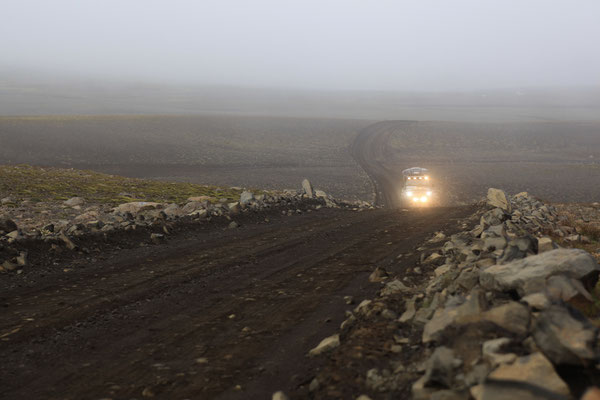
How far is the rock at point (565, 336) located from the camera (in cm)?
457

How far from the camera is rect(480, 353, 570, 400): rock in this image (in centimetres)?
424

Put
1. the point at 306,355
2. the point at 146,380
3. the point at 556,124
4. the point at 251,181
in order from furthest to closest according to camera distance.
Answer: the point at 556,124, the point at 251,181, the point at 306,355, the point at 146,380

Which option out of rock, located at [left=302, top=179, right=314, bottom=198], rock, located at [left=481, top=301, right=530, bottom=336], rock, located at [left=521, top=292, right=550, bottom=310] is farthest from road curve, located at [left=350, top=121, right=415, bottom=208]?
rock, located at [left=481, top=301, right=530, bottom=336]

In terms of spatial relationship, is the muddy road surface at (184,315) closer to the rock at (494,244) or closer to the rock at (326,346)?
the rock at (326,346)

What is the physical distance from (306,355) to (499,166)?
73496mm

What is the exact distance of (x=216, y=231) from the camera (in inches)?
713

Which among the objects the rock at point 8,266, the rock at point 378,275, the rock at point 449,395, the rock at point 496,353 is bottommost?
the rock at point 8,266

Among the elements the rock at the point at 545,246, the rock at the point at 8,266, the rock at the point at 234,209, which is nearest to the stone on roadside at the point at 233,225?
the rock at the point at 234,209

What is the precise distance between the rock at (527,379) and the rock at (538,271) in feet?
6.14

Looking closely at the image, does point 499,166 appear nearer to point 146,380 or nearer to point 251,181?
point 251,181

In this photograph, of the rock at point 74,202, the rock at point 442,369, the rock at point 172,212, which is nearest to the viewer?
the rock at point 442,369

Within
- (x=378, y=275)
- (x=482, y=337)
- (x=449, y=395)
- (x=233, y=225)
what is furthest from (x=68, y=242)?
(x=449, y=395)

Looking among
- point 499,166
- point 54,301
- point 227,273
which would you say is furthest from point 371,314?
point 499,166

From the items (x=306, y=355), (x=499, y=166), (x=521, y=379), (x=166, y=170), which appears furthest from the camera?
(x=499, y=166)
